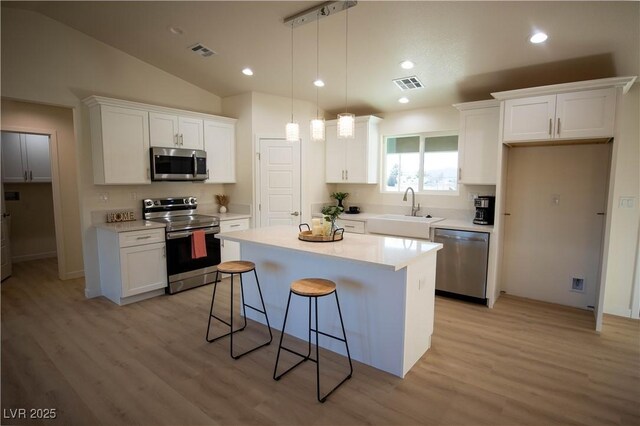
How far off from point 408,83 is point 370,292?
2769mm

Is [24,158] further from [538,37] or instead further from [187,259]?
[538,37]

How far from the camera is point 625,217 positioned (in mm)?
3514

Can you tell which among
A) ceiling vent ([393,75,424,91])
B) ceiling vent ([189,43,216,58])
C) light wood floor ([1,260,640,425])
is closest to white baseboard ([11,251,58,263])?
light wood floor ([1,260,640,425])

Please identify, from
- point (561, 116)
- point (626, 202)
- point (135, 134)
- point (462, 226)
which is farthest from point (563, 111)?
point (135, 134)

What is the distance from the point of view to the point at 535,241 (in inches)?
160

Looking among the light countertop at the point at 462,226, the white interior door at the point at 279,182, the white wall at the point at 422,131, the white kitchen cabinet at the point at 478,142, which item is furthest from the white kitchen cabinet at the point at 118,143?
the white kitchen cabinet at the point at 478,142

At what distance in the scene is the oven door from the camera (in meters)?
4.22

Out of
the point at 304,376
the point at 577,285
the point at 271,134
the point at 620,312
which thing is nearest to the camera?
the point at 304,376

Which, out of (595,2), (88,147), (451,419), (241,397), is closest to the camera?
(451,419)

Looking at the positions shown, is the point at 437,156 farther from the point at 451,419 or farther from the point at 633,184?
the point at 451,419

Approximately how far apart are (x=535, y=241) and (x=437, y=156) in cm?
165

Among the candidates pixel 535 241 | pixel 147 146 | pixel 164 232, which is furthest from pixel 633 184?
pixel 147 146

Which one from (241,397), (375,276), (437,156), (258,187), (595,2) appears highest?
(595,2)

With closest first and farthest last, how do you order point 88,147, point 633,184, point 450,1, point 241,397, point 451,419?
point 451,419 < point 241,397 < point 450,1 < point 633,184 < point 88,147
